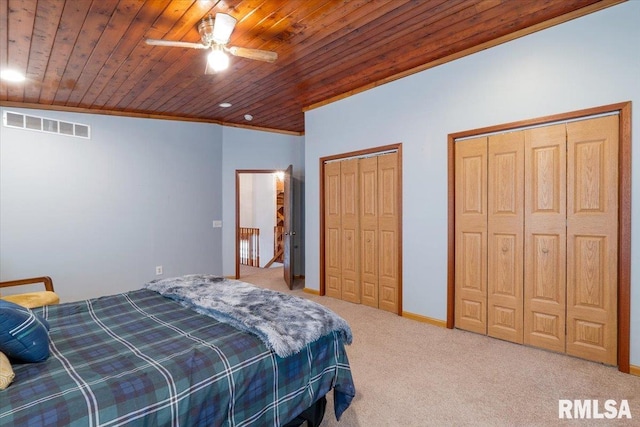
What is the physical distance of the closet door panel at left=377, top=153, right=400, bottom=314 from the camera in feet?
12.9

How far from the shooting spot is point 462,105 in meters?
3.33

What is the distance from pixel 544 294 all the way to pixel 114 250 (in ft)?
16.6

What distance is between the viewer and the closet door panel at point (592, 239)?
8.38ft

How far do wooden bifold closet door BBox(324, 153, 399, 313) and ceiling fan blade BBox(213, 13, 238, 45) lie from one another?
2.19m

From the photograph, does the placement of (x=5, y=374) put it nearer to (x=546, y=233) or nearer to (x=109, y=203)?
(x=546, y=233)

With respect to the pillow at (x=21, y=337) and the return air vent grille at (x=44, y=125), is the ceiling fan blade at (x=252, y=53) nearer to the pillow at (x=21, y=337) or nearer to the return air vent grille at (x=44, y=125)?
the pillow at (x=21, y=337)


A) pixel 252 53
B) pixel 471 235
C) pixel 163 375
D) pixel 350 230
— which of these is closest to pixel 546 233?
pixel 471 235

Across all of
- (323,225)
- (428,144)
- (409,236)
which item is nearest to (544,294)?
(409,236)

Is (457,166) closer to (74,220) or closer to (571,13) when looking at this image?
(571,13)

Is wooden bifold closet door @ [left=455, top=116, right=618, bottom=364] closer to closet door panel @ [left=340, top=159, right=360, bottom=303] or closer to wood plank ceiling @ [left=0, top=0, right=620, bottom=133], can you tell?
wood plank ceiling @ [left=0, top=0, right=620, bottom=133]

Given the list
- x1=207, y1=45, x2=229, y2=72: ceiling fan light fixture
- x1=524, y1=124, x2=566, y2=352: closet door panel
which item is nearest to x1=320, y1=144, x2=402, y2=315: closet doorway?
x1=524, y1=124, x2=566, y2=352: closet door panel

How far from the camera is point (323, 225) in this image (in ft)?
15.7

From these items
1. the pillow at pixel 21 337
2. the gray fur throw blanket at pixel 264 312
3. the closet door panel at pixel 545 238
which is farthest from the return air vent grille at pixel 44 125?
the closet door panel at pixel 545 238

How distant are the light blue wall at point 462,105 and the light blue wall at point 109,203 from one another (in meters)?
1.95
